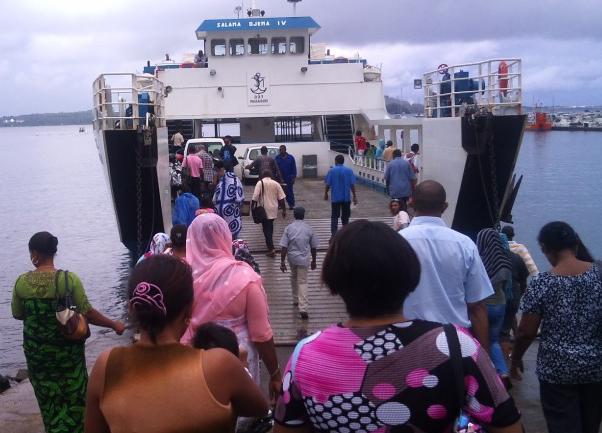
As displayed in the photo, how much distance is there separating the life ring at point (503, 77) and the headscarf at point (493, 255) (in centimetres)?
588

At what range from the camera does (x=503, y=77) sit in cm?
1094

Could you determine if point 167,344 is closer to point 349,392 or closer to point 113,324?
point 349,392

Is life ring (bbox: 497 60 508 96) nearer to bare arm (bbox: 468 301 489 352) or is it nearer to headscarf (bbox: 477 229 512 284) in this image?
headscarf (bbox: 477 229 512 284)

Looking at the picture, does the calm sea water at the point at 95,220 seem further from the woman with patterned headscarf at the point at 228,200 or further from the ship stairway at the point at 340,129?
the ship stairway at the point at 340,129

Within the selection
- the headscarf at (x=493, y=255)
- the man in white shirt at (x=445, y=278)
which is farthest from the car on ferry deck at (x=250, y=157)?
the man in white shirt at (x=445, y=278)

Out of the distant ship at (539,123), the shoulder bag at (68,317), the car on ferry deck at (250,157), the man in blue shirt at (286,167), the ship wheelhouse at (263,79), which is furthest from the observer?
the distant ship at (539,123)

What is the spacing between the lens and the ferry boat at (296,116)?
35.5 ft

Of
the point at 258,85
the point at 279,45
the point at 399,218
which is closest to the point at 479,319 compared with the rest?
the point at 399,218

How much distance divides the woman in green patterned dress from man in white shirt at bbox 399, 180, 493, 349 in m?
2.10

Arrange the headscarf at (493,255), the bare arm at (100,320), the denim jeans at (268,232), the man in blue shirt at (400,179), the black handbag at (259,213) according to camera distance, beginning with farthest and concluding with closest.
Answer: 1. the man in blue shirt at (400,179)
2. the denim jeans at (268,232)
3. the black handbag at (259,213)
4. the headscarf at (493,255)
5. the bare arm at (100,320)

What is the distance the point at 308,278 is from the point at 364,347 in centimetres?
848

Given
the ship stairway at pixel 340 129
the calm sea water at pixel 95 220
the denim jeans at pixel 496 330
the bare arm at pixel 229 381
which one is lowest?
the calm sea water at pixel 95 220

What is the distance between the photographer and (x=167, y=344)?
2488mm

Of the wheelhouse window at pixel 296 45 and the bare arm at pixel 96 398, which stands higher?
the wheelhouse window at pixel 296 45
